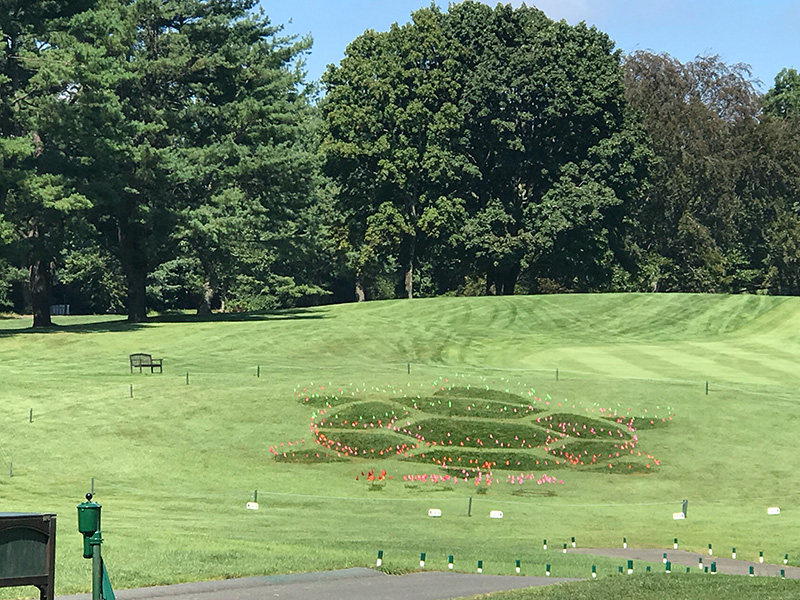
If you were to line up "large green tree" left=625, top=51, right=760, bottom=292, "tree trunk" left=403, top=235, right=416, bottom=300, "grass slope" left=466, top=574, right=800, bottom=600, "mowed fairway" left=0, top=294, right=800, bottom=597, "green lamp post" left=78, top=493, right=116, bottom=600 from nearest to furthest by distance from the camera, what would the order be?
"green lamp post" left=78, top=493, right=116, bottom=600 < "grass slope" left=466, top=574, right=800, bottom=600 < "mowed fairway" left=0, top=294, right=800, bottom=597 < "tree trunk" left=403, top=235, right=416, bottom=300 < "large green tree" left=625, top=51, right=760, bottom=292

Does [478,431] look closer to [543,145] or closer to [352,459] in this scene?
[352,459]

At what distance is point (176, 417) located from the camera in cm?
4081

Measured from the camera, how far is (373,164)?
90.8 metres

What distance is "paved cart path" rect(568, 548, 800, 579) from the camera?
22688mm

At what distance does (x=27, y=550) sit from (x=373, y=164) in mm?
81193

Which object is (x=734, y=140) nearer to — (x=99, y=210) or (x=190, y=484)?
(x=99, y=210)

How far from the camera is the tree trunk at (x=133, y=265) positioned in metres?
73.2

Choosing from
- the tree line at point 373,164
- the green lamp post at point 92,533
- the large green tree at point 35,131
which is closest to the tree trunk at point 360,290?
the tree line at point 373,164

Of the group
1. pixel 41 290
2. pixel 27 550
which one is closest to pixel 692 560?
pixel 27 550

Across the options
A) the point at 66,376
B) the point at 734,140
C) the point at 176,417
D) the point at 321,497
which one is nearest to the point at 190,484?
the point at 321,497

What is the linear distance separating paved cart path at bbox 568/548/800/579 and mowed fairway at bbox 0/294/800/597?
0.97 m

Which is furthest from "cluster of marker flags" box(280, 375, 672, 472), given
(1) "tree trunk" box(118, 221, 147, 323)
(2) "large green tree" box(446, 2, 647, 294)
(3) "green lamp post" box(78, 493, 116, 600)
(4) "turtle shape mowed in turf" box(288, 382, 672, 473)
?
(2) "large green tree" box(446, 2, 647, 294)

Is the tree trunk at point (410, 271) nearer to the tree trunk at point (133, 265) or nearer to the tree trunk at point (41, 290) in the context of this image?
the tree trunk at point (133, 265)

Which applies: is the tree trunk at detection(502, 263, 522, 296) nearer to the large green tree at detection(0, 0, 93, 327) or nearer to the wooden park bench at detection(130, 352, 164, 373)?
the large green tree at detection(0, 0, 93, 327)
